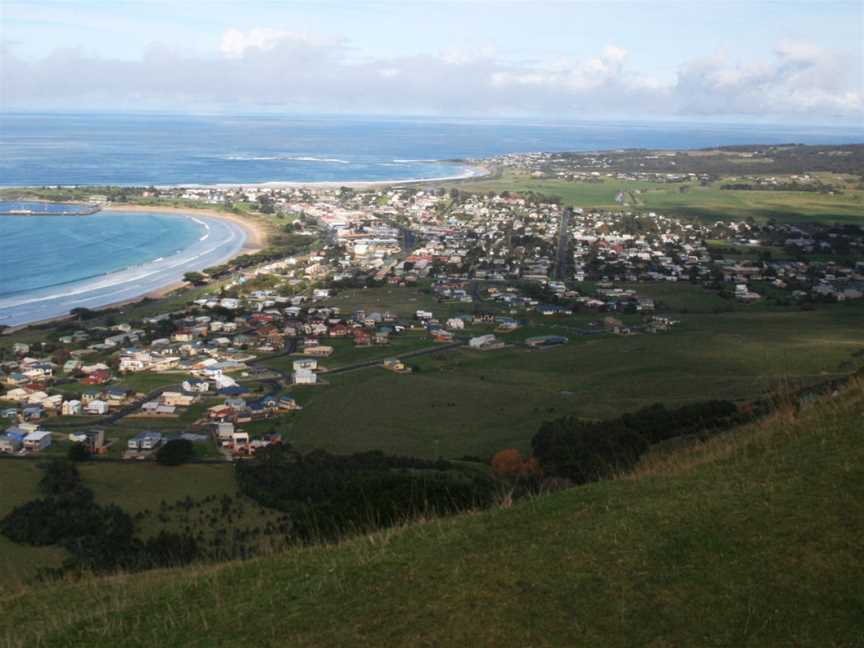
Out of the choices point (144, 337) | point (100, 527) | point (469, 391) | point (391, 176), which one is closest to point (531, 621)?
point (100, 527)

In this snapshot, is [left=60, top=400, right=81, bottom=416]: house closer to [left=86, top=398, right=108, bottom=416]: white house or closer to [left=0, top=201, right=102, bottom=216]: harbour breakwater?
[left=86, top=398, right=108, bottom=416]: white house

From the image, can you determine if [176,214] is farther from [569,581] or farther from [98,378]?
[569,581]

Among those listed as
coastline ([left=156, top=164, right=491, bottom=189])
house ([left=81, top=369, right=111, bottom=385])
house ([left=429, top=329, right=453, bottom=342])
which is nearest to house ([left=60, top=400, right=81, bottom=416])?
house ([left=81, top=369, right=111, bottom=385])

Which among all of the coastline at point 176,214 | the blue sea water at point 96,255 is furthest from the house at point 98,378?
the blue sea water at point 96,255

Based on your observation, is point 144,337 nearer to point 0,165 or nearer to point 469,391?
point 469,391

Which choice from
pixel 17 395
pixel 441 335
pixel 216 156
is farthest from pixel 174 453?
pixel 216 156
